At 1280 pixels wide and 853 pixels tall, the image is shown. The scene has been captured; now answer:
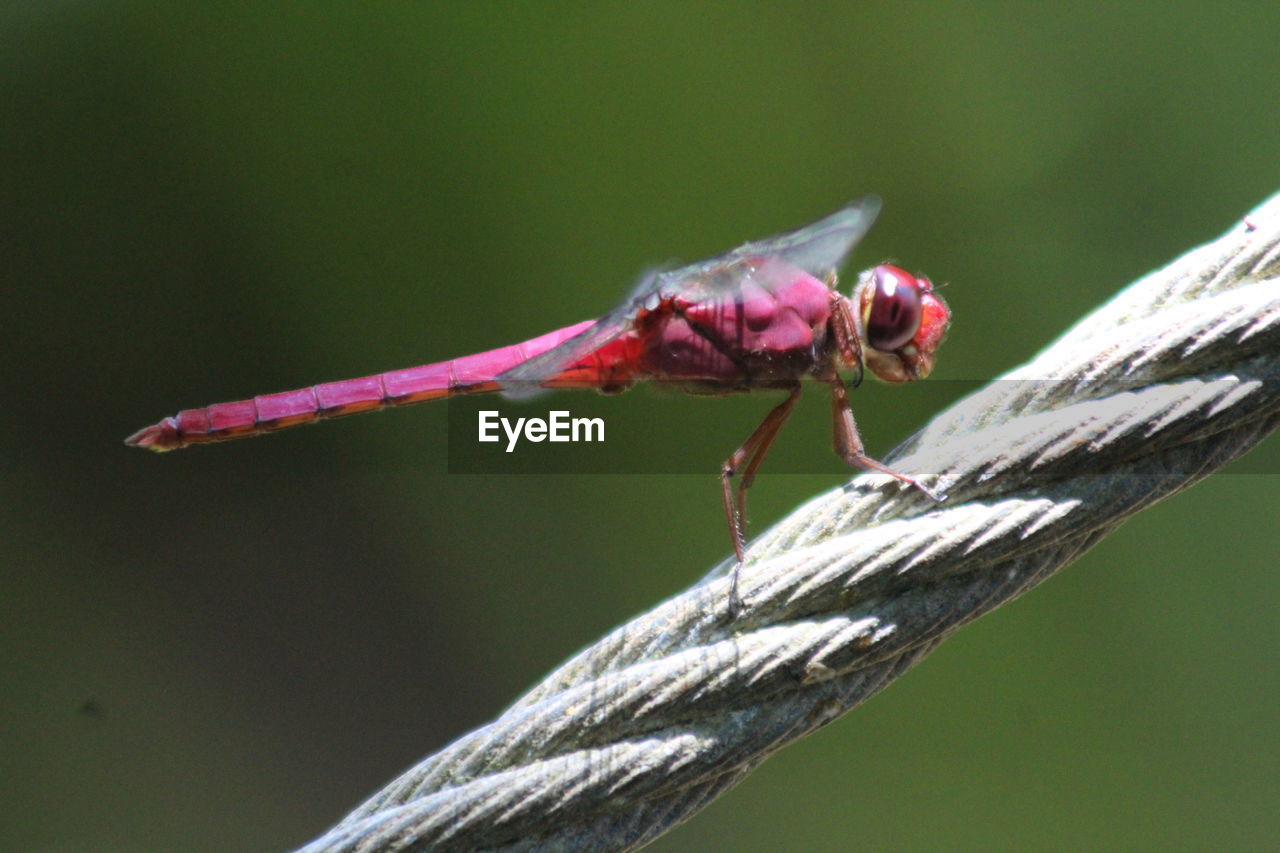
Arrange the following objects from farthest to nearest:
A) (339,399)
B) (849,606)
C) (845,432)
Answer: (339,399) < (845,432) < (849,606)

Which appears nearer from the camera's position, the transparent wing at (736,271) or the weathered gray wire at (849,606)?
the weathered gray wire at (849,606)

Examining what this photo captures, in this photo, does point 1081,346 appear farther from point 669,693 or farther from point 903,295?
point 903,295

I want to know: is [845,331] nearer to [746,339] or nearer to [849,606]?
[746,339]

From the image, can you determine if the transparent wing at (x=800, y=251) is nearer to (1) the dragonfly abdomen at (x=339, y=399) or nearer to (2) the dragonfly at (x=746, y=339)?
(2) the dragonfly at (x=746, y=339)

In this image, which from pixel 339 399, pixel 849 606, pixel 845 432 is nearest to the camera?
pixel 849 606

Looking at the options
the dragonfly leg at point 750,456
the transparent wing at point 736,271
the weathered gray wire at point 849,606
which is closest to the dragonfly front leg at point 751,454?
the dragonfly leg at point 750,456

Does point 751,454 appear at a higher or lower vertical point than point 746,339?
lower

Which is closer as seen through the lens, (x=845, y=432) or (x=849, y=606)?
(x=849, y=606)

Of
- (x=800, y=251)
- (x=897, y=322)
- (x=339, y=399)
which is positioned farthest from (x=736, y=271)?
(x=339, y=399)
